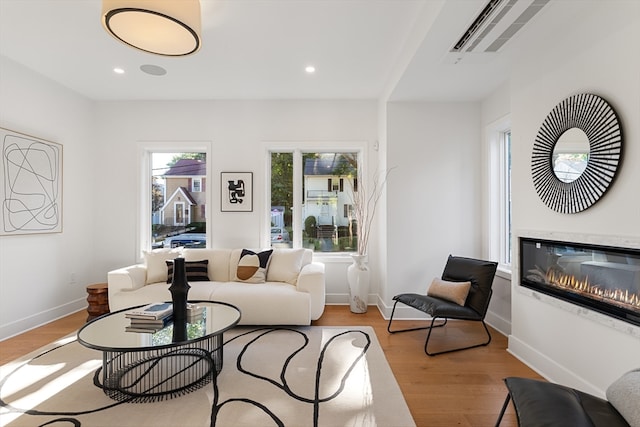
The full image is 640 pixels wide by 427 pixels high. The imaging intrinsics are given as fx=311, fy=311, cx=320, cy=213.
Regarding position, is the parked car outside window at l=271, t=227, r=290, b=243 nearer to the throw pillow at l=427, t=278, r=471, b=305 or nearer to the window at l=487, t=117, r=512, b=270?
the throw pillow at l=427, t=278, r=471, b=305

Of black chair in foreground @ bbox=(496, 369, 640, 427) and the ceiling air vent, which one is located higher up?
the ceiling air vent

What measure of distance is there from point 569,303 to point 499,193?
1765 millimetres

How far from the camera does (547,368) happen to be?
239 centimetres

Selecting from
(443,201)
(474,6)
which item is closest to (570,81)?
(474,6)

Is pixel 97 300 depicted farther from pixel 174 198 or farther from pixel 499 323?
pixel 499 323

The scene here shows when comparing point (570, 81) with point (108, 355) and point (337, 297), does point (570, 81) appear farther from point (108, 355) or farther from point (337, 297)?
point (108, 355)

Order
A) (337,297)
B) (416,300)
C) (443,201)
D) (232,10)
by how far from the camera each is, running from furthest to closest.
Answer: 1. (337,297)
2. (443,201)
3. (416,300)
4. (232,10)

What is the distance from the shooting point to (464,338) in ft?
10.4

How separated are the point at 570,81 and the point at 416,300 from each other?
218 cm

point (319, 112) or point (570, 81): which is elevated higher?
point (319, 112)

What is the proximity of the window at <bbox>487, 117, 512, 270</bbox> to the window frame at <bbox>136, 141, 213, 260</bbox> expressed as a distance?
3653mm

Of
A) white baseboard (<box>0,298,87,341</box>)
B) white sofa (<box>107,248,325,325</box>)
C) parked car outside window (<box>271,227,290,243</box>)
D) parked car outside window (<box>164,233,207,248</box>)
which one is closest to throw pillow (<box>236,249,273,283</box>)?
white sofa (<box>107,248,325,325</box>)

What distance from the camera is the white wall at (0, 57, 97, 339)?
10.7ft

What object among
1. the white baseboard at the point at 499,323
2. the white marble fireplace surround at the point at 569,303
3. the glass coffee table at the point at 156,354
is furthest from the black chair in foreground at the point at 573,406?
the white baseboard at the point at 499,323
